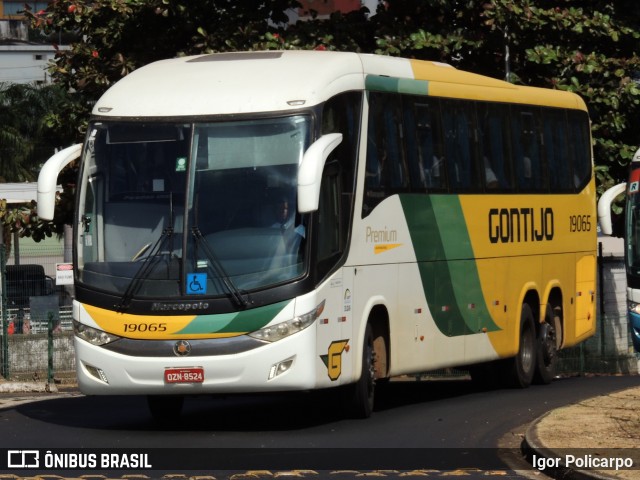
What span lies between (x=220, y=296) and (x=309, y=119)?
6.25ft

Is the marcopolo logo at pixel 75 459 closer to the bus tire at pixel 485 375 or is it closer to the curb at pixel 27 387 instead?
the bus tire at pixel 485 375

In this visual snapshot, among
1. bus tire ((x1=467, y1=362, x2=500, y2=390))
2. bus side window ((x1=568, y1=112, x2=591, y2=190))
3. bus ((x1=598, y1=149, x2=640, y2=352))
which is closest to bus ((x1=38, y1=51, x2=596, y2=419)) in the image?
bus tire ((x1=467, y1=362, x2=500, y2=390))

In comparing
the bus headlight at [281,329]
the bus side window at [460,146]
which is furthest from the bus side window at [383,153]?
the bus headlight at [281,329]

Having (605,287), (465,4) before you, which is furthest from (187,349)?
(605,287)

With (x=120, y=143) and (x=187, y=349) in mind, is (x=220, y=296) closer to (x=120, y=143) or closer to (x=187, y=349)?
(x=187, y=349)

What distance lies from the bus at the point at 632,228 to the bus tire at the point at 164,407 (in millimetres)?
8743

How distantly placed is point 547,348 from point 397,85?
625cm

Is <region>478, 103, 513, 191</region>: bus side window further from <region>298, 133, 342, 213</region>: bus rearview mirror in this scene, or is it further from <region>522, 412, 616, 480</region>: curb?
<region>522, 412, 616, 480</region>: curb

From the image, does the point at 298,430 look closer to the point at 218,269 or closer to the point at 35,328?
the point at 218,269

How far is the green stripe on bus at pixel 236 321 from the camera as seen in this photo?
14484 millimetres

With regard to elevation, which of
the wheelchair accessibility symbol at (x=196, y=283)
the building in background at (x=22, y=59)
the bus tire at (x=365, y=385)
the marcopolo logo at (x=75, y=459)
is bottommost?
the marcopolo logo at (x=75, y=459)

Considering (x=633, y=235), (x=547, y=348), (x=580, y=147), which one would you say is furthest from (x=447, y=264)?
(x=633, y=235)

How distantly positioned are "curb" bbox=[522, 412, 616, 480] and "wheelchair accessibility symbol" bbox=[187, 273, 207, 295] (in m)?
3.23

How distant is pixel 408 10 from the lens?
27062mm
